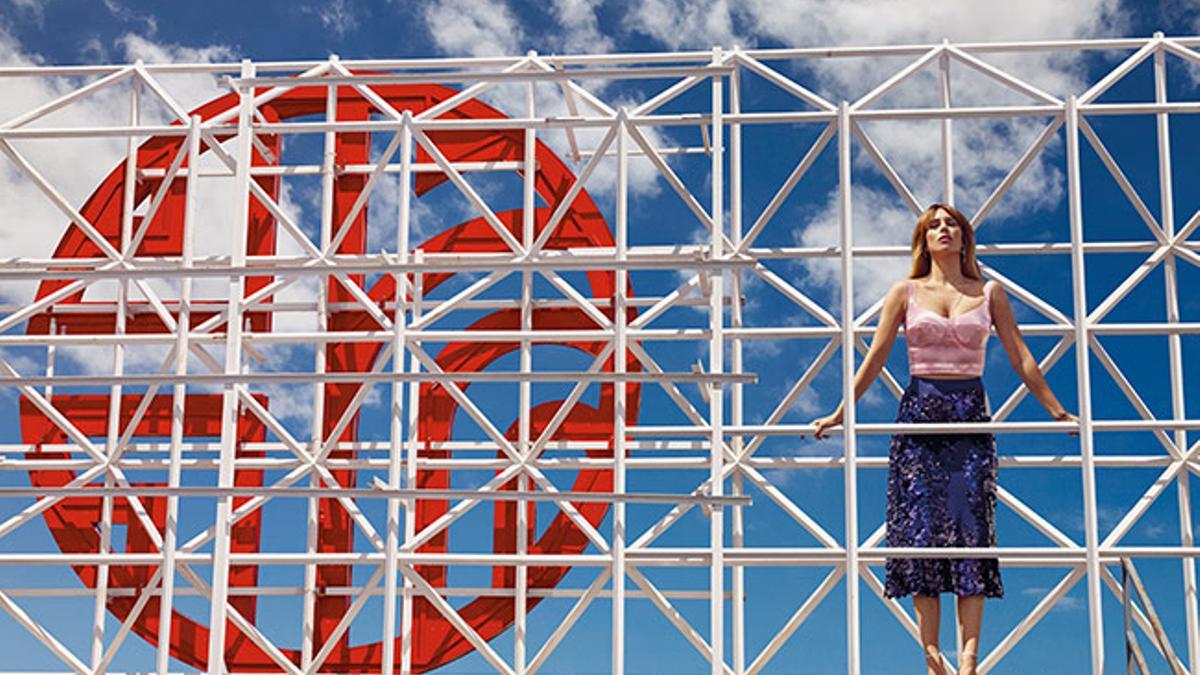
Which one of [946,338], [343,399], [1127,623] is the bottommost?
[1127,623]

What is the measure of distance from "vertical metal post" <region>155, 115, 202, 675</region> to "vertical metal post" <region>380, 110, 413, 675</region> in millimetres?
1124

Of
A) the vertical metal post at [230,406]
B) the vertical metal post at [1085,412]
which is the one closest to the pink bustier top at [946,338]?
the vertical metal post at [1085,412]

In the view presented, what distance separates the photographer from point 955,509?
764 cm

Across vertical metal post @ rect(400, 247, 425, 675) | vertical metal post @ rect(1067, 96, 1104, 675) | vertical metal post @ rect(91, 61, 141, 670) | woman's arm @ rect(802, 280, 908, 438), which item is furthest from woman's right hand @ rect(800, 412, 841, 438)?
vertical metal post @ rect(91, 61, 141, 670)

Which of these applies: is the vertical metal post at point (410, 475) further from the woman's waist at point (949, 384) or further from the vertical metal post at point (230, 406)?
the woman's waist at point (949, 384)

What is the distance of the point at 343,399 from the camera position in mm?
10805

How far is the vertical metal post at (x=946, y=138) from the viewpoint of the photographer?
1045cm

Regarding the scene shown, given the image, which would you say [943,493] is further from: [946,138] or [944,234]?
[946,138]

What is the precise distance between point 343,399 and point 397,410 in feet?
5.78

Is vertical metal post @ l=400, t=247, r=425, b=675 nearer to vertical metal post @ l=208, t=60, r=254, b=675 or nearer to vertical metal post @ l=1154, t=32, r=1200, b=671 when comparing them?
vertical metal post @ l=208, t=60, r=254, b=675

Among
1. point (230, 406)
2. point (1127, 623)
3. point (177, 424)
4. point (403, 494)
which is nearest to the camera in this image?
point (1127, 623)

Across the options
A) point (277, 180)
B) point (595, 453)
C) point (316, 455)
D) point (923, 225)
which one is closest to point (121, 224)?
point (277, 180)

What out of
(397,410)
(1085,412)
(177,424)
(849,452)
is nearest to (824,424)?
(849,452)

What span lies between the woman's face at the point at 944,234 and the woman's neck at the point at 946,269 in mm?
30
